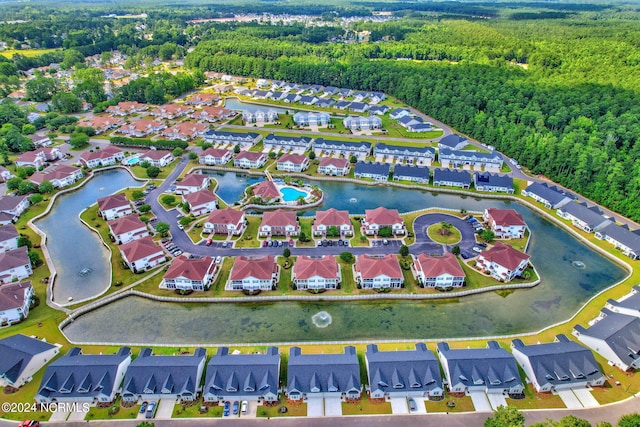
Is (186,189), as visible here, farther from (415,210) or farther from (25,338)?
(415,210)

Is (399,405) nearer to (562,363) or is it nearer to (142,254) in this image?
(562,363)

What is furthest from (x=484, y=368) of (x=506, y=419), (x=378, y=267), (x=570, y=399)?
(x=378, y=267)

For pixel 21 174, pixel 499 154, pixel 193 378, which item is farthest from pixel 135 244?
pixel 499 154

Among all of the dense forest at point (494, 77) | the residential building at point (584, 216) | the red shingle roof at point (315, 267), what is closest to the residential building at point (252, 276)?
the red shingle roof at point (315, 267)

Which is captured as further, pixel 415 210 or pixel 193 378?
pixel 415 210

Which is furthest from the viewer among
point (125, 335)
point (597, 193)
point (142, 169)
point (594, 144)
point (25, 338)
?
point (142, 169)

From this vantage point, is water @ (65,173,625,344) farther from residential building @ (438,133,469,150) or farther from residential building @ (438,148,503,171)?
residential building @ (438,133,469,150)
